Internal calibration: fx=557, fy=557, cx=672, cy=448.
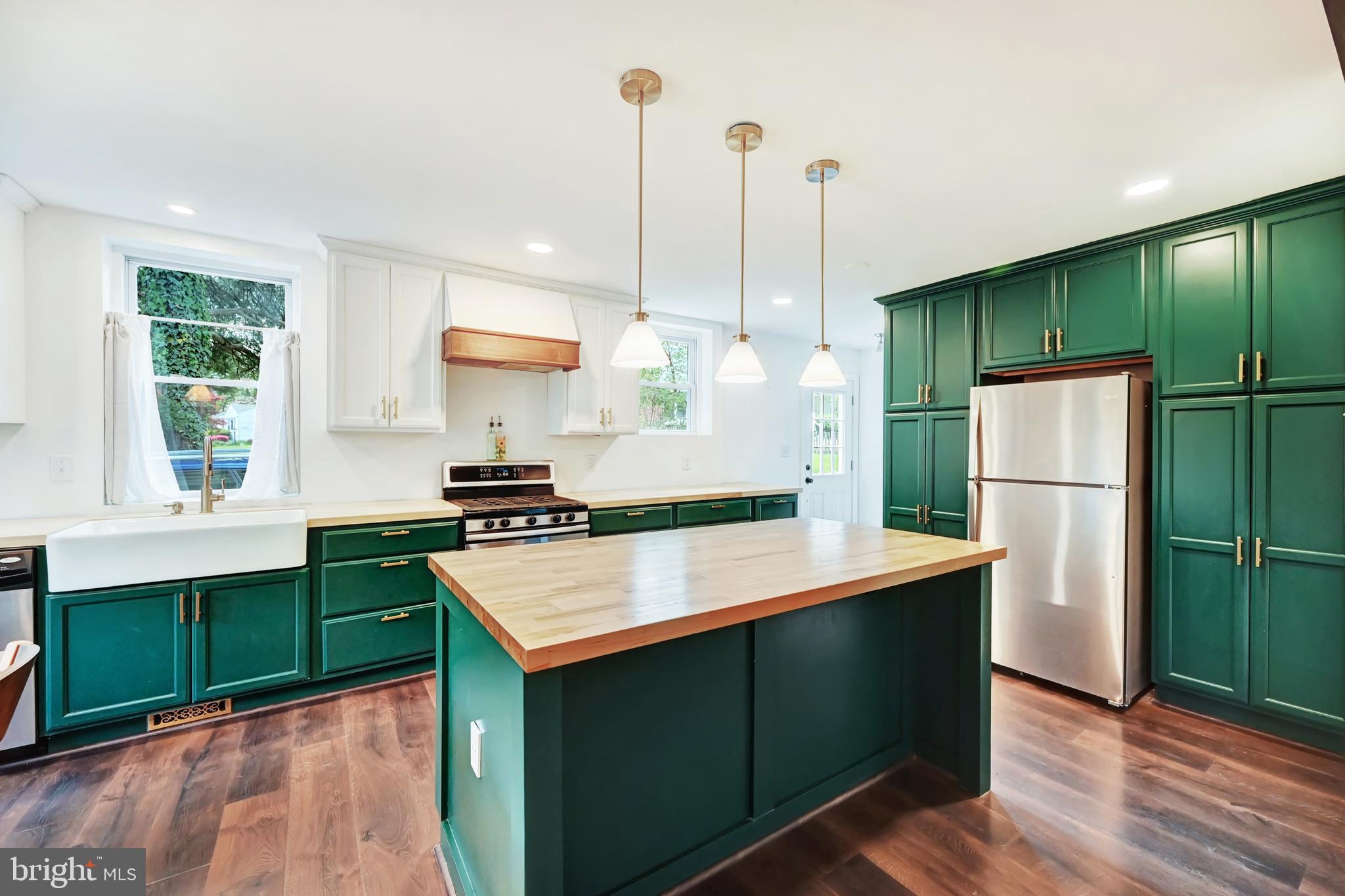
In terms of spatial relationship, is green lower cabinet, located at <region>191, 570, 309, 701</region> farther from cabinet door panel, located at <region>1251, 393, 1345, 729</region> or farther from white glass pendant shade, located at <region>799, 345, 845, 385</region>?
cabinet door panel, located at <region>1251, 393, 1345, 729</region>

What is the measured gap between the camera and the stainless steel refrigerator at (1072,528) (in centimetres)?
277

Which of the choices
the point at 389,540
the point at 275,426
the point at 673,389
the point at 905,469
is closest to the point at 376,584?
the point at 389,540

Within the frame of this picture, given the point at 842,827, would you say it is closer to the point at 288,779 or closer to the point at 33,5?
the point at 288,779

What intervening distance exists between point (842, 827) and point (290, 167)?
3247mm

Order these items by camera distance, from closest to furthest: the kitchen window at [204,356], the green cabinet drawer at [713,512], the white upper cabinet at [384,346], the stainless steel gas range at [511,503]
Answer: the kitchen window at [204,356]
the white upper cabinet at [384,346]
the stainless steel gas range at [511,503]
the green cabinet drawer at [713,512]

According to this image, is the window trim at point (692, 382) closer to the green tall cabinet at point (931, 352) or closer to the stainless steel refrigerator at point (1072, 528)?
the green tall cabinet at point (931, 352)

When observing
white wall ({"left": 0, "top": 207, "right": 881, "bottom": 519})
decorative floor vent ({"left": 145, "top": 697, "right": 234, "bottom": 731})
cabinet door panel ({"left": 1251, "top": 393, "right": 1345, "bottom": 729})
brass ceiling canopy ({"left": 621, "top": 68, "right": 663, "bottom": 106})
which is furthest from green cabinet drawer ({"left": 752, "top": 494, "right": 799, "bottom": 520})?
decorative floor vent ({"left": 145, "top": 697, "right": 234, "bottom": 731})

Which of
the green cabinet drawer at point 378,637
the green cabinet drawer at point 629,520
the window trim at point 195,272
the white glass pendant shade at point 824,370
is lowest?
the green cabinet drawer at point 378,637

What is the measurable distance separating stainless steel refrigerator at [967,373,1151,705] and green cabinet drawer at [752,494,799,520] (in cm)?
153

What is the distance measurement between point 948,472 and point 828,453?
2369 mm

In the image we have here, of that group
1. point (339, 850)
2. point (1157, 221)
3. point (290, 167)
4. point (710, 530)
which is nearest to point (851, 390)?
point (1157, 221)

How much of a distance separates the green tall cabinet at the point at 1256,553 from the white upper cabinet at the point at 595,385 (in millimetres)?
3106

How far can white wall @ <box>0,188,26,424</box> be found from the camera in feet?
7.93

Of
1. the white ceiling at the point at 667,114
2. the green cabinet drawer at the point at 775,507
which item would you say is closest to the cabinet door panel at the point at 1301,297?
the white ceiling at the point at 667,114
